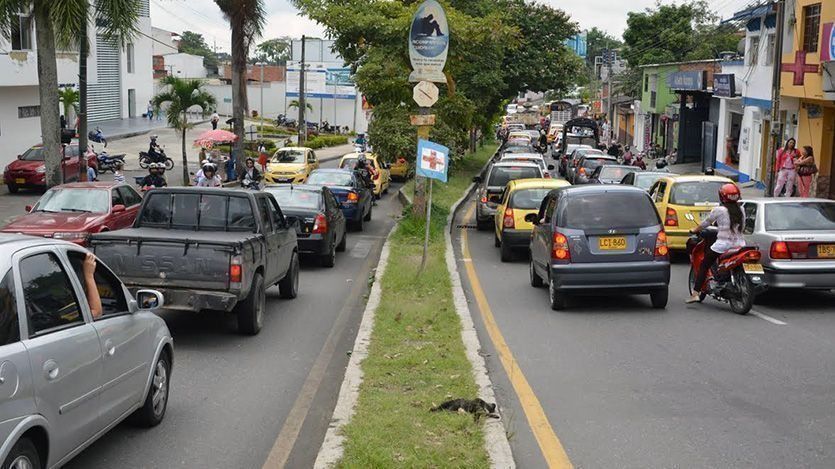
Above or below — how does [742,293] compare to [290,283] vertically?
above

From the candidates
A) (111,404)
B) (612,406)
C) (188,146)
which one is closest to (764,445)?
(612,406)

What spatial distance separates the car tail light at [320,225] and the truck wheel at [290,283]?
2.84 metres

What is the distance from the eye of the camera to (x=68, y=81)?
44844mm

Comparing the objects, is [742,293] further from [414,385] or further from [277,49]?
[277,49]

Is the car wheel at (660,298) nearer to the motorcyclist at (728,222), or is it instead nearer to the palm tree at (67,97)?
the motorcyclist at (728,222)

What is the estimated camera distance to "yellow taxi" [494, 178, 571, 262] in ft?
61.4

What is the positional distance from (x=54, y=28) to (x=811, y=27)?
69.5ft

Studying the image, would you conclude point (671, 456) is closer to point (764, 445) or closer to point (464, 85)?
point (764, 445)

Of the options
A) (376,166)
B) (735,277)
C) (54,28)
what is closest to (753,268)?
(735,277)

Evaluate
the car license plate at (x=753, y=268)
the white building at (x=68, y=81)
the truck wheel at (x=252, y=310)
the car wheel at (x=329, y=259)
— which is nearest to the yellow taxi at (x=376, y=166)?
the white building at (x=68, y=81)

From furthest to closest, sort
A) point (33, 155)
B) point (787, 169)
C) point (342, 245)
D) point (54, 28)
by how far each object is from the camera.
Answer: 1. point (33, 155)
2. point (787, 169)
3. point (54, 28)
4. point (342, 245)

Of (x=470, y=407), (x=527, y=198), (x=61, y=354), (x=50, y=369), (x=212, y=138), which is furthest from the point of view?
(x=212, y=138)

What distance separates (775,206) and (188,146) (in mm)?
49189

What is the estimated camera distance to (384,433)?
7.02 m
